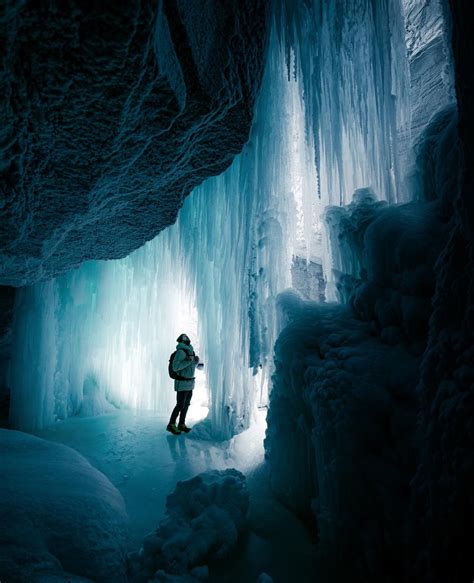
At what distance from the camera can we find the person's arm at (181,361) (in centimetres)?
507

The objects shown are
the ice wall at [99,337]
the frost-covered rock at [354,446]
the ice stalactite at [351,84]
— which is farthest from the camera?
the ice wall at [99,337]

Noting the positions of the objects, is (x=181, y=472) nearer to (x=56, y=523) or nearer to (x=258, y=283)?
(x=56, y=523)

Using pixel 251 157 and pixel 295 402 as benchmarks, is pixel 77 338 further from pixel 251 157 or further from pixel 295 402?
pixel 295 402

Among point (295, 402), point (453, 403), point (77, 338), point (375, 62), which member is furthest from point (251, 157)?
point (77, 338)

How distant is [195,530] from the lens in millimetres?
2416

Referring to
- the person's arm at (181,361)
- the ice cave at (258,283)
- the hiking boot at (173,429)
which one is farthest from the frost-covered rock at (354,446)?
the hiking boot at (173,429)

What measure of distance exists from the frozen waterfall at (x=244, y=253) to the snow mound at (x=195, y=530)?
2332 mm

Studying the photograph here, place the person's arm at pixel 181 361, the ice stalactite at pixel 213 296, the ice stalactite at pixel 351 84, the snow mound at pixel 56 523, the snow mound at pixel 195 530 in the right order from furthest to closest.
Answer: the ice stalactite at pixel 213 296 < the person's arm at pixel 181 361 < the ice stalactite at pixel 351 84 < the snow mound at pixel 195 530 < the snow mound at pixel 56 523

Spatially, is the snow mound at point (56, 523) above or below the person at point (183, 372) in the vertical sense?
below

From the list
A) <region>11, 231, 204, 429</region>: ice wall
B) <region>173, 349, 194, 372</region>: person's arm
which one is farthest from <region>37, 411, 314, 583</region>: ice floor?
<region>173, 349, 194, 372</region>: person's arm

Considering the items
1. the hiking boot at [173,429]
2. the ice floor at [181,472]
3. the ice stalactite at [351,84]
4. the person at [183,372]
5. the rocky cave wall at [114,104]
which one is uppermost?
the ice stalactite at [351,84]

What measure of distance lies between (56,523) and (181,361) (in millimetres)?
3282

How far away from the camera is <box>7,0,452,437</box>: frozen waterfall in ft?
13.9

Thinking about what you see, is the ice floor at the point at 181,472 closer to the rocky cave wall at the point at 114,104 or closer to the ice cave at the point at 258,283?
the ice cave at the point at 258,283
